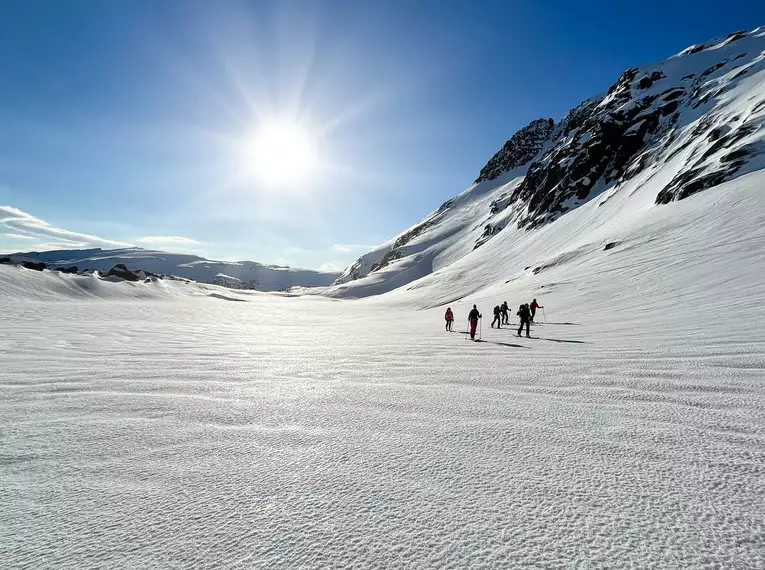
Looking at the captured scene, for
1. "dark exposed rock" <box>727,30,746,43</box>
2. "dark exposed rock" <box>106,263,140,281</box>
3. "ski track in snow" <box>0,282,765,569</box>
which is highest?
"dark exposed rock" <box>727,30,746,43</box>

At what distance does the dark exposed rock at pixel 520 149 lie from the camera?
Answer: 18300cm

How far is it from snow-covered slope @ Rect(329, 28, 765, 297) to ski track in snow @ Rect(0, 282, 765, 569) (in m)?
37.5

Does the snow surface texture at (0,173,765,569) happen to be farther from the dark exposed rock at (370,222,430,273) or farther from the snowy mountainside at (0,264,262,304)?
the dark exposed rock at (370,222,430,273)

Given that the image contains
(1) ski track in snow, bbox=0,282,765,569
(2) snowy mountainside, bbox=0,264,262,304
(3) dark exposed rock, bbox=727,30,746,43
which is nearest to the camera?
(1) ski track in snow, bbox=0,282,765,569

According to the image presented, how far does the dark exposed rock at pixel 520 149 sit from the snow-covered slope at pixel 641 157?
149 feet

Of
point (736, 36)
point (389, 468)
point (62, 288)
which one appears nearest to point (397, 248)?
point (62, 288)

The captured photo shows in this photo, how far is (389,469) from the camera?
3.46 metres

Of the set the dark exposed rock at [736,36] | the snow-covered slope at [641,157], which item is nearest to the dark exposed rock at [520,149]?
the snow-covered slope at [641,157]

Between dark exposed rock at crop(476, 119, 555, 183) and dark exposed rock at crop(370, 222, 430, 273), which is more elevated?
dark exposed rock at crop(476, 119, 555, 183)

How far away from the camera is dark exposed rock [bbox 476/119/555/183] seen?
600 ft

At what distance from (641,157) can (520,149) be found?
131 metres

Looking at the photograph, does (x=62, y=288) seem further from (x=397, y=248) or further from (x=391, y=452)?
(x=397, y=248)

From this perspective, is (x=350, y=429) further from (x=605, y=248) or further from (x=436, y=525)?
(x=605, y=248)

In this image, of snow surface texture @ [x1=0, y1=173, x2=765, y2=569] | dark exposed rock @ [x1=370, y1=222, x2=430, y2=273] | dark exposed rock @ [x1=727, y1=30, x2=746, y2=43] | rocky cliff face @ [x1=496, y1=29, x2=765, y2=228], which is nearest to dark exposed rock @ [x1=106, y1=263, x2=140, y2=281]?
snow surface texture @ [x1=0, y1=173, x2=765, y2=569]
